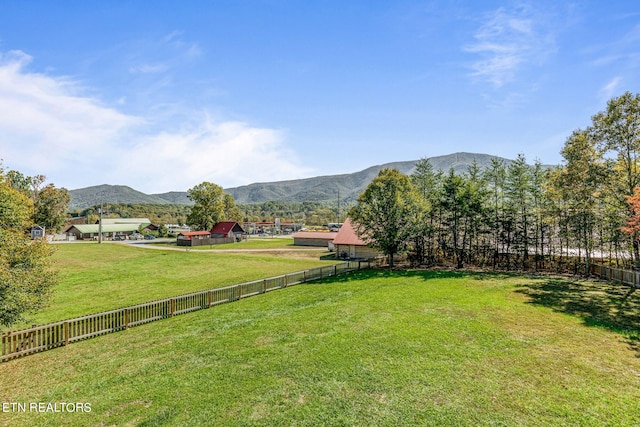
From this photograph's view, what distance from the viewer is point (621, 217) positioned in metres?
20.0

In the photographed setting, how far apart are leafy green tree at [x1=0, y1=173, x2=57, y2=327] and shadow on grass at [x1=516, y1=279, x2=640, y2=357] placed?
20.6 m

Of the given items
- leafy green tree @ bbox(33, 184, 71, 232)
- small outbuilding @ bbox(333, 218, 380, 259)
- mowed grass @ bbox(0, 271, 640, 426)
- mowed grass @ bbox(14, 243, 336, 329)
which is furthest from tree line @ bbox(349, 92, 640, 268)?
leafy green tree @ bbox(33, 184, 71, 232)

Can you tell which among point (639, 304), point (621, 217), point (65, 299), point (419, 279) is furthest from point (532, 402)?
point (65, 299)

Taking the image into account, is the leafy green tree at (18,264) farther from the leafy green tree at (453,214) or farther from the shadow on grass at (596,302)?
the leafy green tree at (453,214)

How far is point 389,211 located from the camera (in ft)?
89.6

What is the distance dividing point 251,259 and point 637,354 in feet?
107

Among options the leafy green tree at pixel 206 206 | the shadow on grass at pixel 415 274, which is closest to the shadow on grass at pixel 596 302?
the shadow on grass at pixel 415 274

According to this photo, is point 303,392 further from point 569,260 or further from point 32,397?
point 569,260

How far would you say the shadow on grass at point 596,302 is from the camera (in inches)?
472

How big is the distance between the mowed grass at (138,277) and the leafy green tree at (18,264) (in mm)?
2158

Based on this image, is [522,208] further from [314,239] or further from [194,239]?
[194,239]

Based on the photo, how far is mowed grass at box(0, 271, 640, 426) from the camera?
6672 mm

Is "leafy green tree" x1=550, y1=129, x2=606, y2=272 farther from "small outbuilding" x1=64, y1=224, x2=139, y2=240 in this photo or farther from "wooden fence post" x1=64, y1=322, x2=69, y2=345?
"small outbuilding" x1=64, y1=224, x2=139, y2=240

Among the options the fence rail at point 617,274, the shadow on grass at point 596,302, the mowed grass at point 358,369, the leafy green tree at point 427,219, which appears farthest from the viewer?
the leafy green tree at point 427,219
